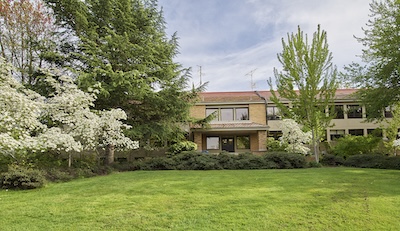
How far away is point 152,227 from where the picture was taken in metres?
5.30

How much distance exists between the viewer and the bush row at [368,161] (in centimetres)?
1455

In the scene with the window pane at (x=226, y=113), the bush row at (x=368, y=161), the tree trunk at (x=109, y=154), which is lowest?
the bush row at (x=368, y=161)

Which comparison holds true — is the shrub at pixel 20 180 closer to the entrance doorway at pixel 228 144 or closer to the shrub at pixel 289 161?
the shrub at pixel 289 161

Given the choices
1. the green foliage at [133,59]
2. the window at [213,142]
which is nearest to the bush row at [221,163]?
the green foliage at [133,59]

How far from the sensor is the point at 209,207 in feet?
20.7

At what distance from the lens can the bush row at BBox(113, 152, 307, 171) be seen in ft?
49.1

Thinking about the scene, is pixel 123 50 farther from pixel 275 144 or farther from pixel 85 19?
pixel 275 144

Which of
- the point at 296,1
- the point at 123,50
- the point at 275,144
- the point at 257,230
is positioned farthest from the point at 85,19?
the point at 275,144

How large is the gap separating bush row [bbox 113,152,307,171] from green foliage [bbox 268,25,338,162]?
2262 millimetres

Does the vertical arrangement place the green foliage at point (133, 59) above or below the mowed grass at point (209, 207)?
above

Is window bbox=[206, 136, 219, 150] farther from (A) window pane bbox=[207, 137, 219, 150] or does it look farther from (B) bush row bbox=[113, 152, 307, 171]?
(B) bush row bbox=[113, 152, 307, 171]

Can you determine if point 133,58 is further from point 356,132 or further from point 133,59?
point 356,132

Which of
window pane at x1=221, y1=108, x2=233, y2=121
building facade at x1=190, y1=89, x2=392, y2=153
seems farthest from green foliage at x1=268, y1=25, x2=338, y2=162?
window pane at x1=221, y1=108, x2=233, y2=121

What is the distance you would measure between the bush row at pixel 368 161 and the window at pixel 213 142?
1126cm
